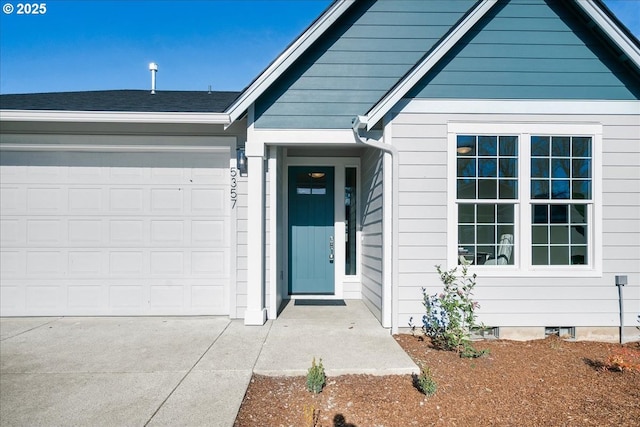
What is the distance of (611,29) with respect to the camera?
4.48 m

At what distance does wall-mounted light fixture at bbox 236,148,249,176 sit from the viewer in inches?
207

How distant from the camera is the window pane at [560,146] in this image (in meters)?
4.79

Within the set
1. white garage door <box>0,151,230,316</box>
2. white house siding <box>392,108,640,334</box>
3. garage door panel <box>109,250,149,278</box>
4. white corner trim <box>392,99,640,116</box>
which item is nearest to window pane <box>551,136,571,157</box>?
white house siding <box>392,108,640,334</box>

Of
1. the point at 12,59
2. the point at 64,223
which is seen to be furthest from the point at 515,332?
the point at 12,59

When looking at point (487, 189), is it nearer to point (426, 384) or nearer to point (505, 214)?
point (505, 214)

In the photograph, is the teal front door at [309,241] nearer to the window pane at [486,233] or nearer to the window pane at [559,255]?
the window pane at [486,233]

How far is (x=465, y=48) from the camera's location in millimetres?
4742

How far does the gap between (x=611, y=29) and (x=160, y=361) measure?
22.0 feet

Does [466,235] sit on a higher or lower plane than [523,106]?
lower

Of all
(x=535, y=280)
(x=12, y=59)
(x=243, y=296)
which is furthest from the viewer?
(x=12, y=59)

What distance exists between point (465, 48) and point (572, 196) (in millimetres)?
2454

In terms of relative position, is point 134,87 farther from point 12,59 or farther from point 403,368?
point 403,368

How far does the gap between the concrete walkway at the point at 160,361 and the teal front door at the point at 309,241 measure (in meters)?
1.17

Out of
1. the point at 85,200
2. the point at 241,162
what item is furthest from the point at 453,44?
the point at 85,200
